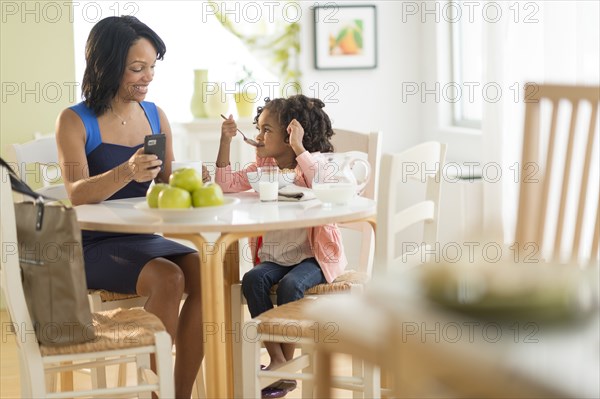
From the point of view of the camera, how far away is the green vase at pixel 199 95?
467cm

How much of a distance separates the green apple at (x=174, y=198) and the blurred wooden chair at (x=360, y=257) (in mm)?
437

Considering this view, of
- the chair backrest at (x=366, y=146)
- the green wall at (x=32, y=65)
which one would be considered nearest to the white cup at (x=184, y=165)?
the chair backrest at (x=366, y=146)

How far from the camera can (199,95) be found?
4.71 m

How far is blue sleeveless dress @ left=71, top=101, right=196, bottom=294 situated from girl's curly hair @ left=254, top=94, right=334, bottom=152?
443mm

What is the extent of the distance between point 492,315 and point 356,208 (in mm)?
1431

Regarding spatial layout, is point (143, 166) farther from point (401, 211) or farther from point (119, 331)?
point (401, 211)

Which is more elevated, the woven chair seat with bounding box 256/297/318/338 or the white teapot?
the white teapot

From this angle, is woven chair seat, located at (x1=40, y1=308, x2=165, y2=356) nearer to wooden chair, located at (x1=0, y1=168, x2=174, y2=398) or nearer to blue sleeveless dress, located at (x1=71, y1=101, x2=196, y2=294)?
wooden chair, located at (x1=0, y1=168, x2=174, y2=398)

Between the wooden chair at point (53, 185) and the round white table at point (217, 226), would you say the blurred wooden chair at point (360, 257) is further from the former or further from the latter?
the wooden chair at point (53, 185)

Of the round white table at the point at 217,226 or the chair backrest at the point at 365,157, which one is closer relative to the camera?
the round white table at the point at 217,226

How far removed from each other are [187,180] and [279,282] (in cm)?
52

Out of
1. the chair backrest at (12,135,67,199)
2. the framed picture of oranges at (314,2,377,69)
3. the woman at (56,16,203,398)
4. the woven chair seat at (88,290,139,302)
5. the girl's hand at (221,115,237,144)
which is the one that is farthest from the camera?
the framed picture of oranges at (314,2,377,69)

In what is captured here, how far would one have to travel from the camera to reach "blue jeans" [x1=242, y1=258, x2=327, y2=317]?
107 inches

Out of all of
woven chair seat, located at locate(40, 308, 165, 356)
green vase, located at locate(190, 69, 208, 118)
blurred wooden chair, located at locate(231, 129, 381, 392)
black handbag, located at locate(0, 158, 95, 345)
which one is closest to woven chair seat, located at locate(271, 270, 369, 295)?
blurred wooden chair, located at locate(231, 129, 381, 392)
